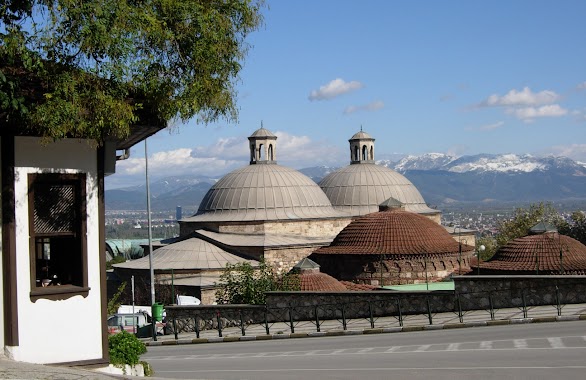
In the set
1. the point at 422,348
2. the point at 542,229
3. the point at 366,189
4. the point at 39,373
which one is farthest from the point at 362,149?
the point at 39,373

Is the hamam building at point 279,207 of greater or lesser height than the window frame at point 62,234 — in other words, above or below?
above

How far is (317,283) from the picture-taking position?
3384cm

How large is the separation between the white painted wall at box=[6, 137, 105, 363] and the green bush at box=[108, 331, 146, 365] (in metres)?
0.86

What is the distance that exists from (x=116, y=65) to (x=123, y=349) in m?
3.74

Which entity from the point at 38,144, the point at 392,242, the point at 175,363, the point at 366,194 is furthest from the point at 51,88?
the point at 366,194

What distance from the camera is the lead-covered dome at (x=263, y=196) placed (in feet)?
205

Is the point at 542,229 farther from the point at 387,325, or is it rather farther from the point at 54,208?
the point at 54,208

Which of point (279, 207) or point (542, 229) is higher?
point (279, 207)

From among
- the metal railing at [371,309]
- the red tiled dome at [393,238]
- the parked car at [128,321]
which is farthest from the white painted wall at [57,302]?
the red tiled dome at [393,238]

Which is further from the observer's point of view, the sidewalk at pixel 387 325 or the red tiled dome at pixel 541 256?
the red tiled dome at pixel 541 256

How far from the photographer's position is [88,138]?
10711mm

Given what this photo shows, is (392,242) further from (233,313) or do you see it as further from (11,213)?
(11,213)

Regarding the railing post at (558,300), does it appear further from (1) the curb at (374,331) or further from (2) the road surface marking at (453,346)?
(2) the road surface marking at (453,346)

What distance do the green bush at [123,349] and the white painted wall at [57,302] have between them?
861mm
